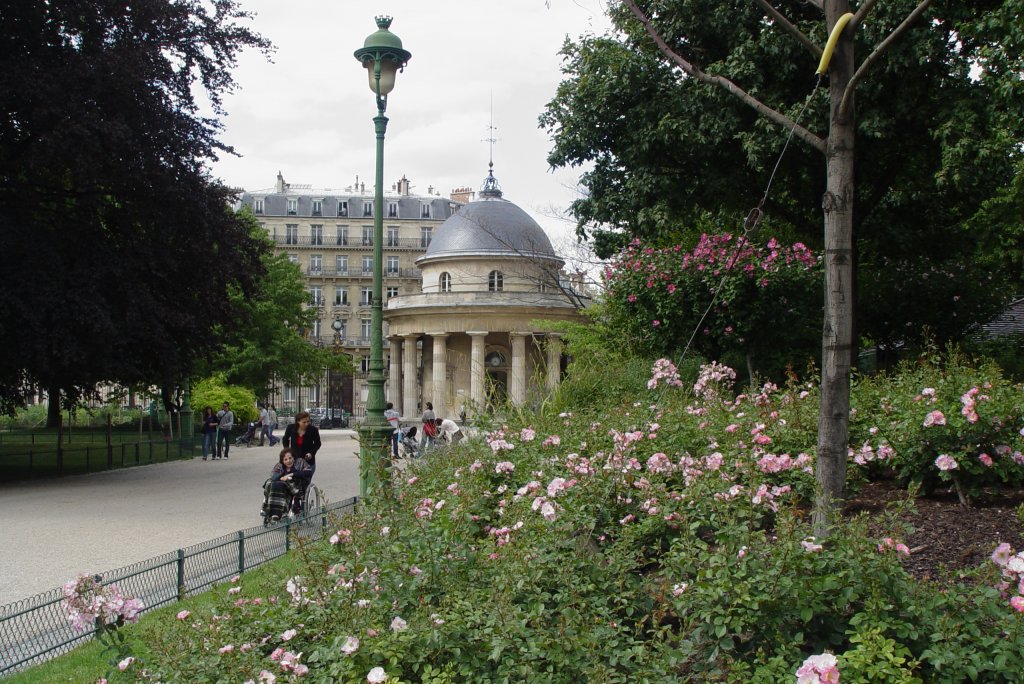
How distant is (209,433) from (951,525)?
24.4 m

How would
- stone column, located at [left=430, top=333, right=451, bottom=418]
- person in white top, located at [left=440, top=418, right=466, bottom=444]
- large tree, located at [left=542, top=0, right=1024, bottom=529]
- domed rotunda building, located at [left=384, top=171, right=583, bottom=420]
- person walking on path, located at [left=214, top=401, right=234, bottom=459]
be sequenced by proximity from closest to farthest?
1. person in white top, located at [left=440, top=418, right=466, bottom=444]
2. large tree, located at [left=542, top=0, right=1024, bottom=529]
3. person walking on path, located at [left=214, top=401, right=234, bottom=459]
4. stone column, located at [left=430, top=333, right=451, bottom=418]
5. domed rotunda building, located at [left=384, top=171, right=583, bottom=420]

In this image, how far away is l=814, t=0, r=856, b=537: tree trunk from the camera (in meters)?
4.89

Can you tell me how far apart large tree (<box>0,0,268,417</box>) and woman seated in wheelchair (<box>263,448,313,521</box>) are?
737 cm

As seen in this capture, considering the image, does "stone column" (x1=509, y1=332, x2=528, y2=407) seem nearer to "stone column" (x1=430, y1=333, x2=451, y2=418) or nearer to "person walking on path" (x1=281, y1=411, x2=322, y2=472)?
"stone column" (x1=430, y1=333, x2=451, y2=418)

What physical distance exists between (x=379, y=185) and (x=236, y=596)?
8.00 m

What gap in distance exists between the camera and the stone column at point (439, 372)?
52.0 m

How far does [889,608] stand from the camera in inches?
145

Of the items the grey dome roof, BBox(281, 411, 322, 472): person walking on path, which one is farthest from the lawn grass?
the grey dome roof

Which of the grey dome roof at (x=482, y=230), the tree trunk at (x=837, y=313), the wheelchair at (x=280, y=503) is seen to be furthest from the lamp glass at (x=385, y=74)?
the grey dome roof at (x=482, y=230)

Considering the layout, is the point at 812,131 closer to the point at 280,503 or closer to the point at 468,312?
the point at 280,503

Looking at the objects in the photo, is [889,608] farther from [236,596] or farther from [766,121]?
[766,121]

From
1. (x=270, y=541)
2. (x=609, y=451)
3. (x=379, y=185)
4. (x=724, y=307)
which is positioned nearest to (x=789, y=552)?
(x=609, y=451)

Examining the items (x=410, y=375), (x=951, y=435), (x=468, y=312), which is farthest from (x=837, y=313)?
(x=410, y=375)

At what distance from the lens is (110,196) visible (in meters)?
20.5
